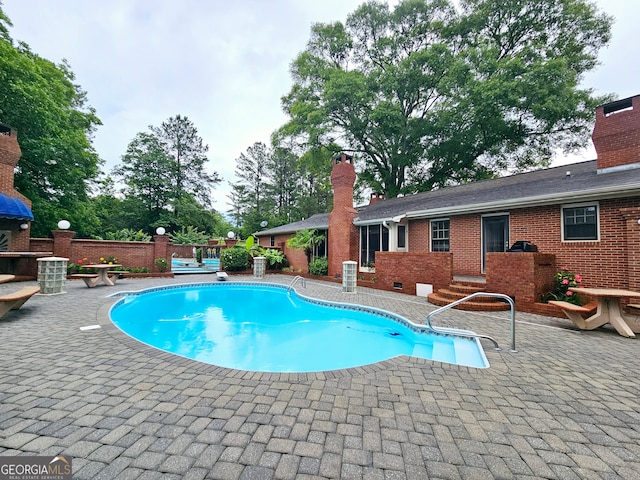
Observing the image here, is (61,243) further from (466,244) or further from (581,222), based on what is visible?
(581,222)

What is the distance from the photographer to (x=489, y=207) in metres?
9.11

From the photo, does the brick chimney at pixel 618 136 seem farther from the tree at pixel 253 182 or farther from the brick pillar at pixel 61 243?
the tree at pixel 253 182

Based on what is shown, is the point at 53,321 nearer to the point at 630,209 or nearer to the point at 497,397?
the point at 497,397

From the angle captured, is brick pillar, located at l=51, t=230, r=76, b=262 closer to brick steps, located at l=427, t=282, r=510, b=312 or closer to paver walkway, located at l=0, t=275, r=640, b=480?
paver walkway, located at l=0, t=275, r=640, b=480

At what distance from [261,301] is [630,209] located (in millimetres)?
11697

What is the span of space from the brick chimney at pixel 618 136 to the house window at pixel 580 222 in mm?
2334

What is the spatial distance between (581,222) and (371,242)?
25.7ft

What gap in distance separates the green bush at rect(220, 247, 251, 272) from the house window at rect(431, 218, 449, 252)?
38.7 feet

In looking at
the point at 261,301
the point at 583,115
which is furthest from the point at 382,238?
the point at 583,115

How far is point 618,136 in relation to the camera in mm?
8234

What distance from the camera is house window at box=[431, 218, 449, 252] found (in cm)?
1087

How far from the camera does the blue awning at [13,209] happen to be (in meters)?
10.2

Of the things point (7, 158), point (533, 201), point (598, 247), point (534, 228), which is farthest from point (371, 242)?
point (7, 158)

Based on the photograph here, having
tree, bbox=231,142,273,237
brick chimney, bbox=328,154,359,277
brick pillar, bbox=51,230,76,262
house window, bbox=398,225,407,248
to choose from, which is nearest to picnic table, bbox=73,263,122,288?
brick pillar, bbox=51,230,76,262
